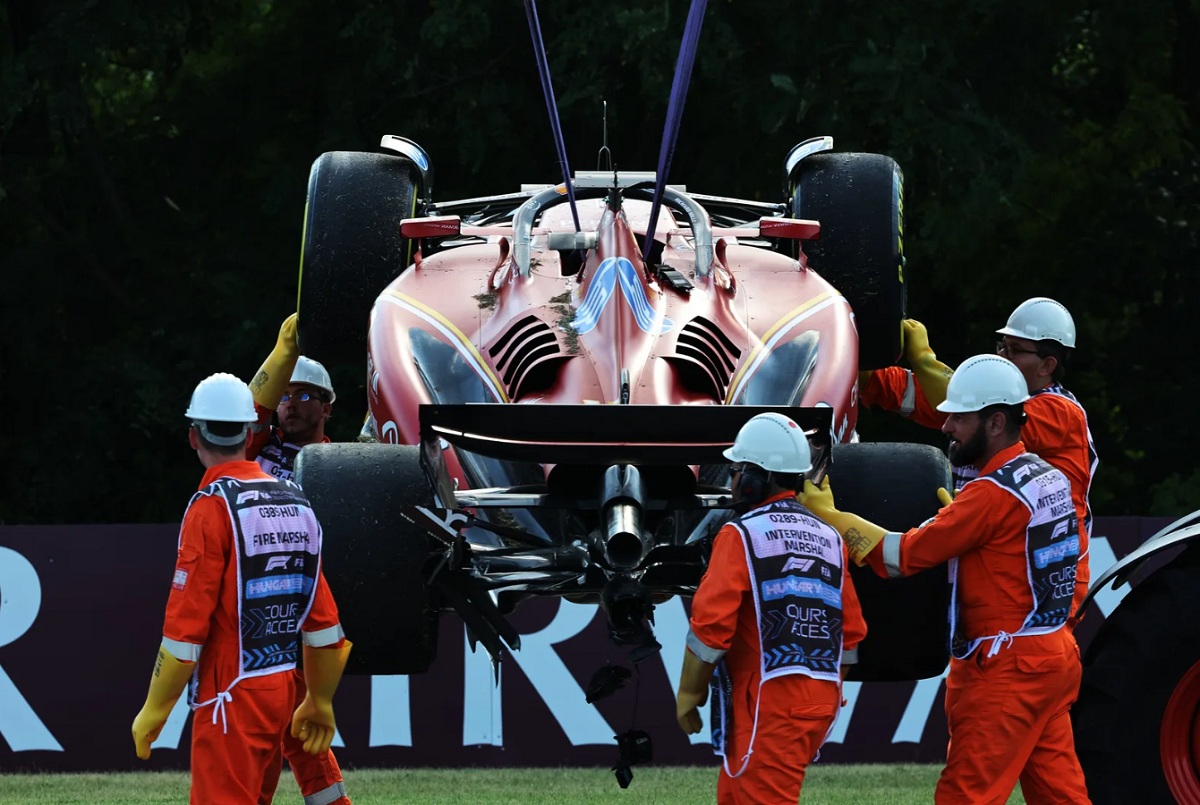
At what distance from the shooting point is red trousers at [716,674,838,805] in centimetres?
689

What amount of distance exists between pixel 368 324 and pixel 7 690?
509 centimetres

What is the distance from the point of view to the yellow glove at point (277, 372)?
32.1ft

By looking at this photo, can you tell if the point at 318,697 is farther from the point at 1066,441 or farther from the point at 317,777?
the point at 1066,441

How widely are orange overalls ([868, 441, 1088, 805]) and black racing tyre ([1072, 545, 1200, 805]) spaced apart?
21cm

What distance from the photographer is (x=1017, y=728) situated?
746 cm

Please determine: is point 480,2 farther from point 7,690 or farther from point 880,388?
point 880,388

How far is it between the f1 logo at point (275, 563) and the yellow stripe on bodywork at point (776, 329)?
→ 1.68m

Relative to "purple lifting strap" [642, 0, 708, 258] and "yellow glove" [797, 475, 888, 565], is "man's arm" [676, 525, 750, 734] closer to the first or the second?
"yellow glove" [797, 475, 888, 565]

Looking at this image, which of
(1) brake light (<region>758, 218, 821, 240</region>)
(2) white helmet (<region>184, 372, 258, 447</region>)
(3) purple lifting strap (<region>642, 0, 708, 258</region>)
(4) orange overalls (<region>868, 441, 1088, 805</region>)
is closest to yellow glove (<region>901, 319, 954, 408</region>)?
(1) brake light (<region>758, 218, 821, 240</region>)

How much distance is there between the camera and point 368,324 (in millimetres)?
8797

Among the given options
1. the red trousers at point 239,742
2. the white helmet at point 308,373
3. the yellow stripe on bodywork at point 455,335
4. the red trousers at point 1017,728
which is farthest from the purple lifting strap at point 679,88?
the white helmet at point 308,373

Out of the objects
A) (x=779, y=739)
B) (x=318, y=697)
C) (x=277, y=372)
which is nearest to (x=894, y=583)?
(x=779, y=739)

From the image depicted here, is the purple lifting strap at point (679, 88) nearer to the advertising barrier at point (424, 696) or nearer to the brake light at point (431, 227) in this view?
the brake light at point (431, 227)

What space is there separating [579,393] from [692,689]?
3.89 ft
